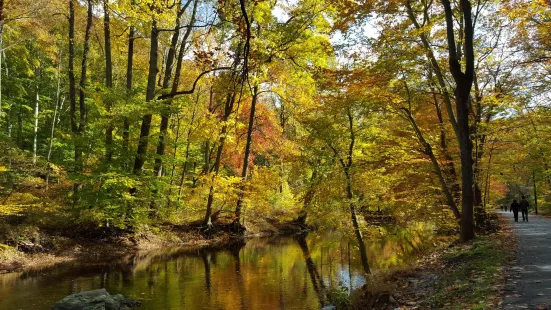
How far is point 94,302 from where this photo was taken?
886 centimetres

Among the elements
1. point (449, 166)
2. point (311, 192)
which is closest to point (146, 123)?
point (311, 192)

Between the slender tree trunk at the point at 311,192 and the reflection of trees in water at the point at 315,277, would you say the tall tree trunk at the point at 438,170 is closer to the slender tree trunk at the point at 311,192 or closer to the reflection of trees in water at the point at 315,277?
the slender tree trunk at the point at 311,192

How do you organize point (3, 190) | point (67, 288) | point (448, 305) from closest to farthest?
point (448, 305) → point (67, 288) → point (3, 190)

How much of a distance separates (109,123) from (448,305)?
1367 centimetres

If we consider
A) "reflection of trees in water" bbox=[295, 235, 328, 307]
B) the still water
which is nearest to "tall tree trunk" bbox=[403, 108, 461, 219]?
the still water

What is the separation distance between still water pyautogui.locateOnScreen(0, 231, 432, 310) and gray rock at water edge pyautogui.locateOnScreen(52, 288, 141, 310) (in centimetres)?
49

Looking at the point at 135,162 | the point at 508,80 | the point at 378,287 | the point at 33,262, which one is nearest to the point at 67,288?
the point at 33,262

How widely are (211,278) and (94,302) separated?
4.37 m

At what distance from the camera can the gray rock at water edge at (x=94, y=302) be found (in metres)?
8.58

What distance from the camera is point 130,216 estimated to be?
57.8ft

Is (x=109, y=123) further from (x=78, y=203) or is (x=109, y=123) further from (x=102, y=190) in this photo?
(x=78, y=203)

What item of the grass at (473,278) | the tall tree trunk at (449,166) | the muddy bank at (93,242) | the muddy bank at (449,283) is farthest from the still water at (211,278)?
the grass at (473,278)

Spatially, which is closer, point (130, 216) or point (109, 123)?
point (109, 123)

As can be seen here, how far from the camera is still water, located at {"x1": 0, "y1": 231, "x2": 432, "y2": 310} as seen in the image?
9836 mm
